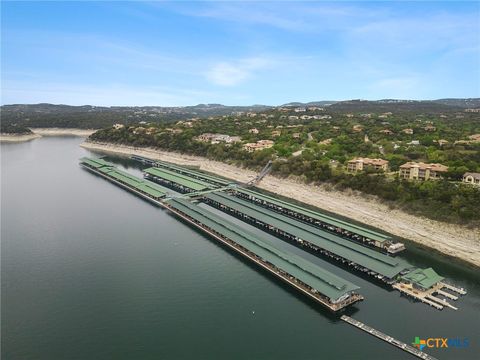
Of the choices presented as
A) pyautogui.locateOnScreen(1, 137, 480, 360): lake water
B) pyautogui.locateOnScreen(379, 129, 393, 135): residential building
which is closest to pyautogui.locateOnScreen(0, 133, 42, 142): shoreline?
pyautogui.locateOnScreen(1, 137, 480, 360): lake water

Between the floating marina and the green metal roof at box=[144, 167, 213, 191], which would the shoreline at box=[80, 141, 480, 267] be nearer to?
the floating marina

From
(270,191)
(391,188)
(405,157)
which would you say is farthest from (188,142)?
(391,188)

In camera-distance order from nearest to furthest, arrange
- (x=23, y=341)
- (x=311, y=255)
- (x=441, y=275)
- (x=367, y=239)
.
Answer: (x=23, y=341)
(x=441, y=275)
(x=311, y=255)
(x=367, y=239)

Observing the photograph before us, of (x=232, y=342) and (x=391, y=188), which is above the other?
(x=391, y=188)

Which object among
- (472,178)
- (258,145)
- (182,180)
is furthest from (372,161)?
(182,180)

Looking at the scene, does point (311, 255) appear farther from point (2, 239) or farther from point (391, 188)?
point (2, 239)

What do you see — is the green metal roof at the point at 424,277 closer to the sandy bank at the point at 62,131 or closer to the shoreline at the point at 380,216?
the shoreline at the point at 380,216
